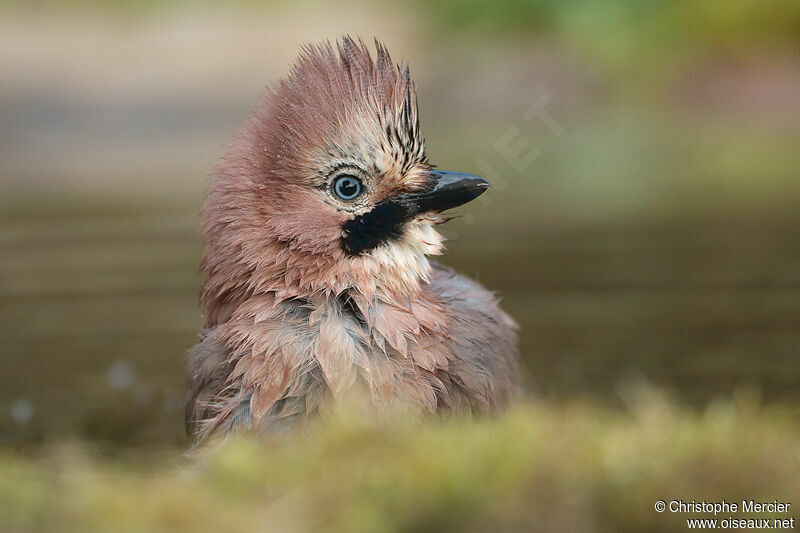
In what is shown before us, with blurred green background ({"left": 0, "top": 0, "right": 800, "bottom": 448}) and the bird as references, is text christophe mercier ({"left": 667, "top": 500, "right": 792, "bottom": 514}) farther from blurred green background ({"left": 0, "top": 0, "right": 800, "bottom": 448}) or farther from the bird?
blurred green background ({"left": 0, "top": 0, "right": 800, "bottom": 448})

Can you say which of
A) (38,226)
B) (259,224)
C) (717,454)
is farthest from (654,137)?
(717,454)

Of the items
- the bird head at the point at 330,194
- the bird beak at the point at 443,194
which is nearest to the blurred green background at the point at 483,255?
the bird head at the point at 330,194

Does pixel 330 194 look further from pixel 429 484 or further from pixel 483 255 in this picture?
pixel 483 255

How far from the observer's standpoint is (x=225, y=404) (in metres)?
4.12

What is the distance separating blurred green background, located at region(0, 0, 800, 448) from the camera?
6.48m

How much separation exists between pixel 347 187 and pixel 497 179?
8921 mm

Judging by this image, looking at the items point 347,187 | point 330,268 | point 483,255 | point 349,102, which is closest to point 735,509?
point 330,268

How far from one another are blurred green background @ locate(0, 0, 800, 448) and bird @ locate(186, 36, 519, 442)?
125cm

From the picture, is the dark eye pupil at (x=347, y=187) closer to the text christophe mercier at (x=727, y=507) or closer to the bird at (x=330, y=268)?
the bird at (x=330, y=268)

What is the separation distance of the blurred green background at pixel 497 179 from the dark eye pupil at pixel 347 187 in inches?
65.2

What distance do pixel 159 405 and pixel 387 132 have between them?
244cm

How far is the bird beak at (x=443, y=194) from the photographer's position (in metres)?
4.42

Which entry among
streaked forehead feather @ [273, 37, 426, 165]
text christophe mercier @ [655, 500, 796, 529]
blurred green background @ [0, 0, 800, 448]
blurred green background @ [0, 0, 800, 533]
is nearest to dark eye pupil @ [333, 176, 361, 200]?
streaked forehead feather @ [273, 37, 426, 165]

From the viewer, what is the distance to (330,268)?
4230 millimetres
